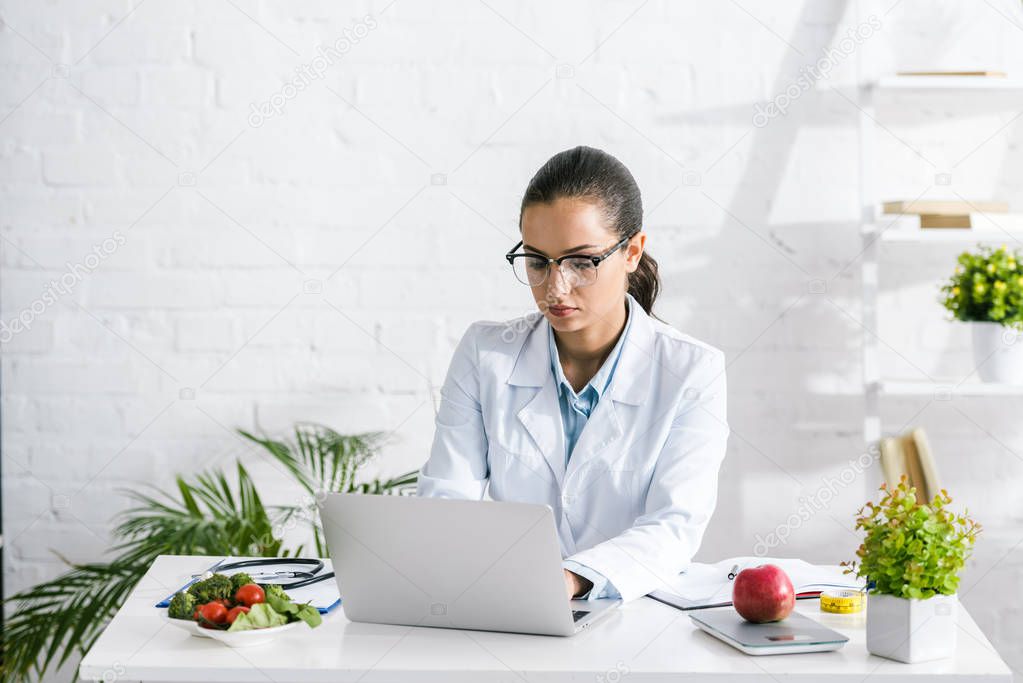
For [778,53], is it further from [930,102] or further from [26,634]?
[26,634]

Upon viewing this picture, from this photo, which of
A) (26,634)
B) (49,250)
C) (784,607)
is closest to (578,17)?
(49,250)

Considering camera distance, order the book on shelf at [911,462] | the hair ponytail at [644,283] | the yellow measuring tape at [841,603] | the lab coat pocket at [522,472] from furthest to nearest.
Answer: the book on shelf at [911,462]
the hair ponytail at [644,283]
the lab coat pocket at [522,472]
the yellow measuring tape at [841,603]

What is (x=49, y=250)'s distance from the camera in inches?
108

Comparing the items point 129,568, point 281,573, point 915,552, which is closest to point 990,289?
point 915,552

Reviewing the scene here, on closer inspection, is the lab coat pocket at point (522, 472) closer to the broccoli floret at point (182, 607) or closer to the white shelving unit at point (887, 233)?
the broccoli floret at point (182, 607)

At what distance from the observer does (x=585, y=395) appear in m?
2.01

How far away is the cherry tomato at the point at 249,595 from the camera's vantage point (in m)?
1.41

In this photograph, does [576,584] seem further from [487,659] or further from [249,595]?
[249,595]

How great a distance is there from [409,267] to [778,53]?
1.07 meters

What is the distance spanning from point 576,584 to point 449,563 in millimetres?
266

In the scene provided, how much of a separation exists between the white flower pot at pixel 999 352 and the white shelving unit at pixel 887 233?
27 mm

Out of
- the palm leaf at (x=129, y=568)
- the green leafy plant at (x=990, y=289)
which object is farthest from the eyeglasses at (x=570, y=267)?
the green leafy plant at (x=990, y=289)

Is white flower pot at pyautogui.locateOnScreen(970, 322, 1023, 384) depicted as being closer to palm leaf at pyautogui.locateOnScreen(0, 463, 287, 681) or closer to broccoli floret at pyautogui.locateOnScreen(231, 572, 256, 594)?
palm leaf at pyautogui.locateOnScreen(0, 463, 287, 681)

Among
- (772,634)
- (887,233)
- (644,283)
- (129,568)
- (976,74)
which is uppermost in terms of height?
(976,74)
